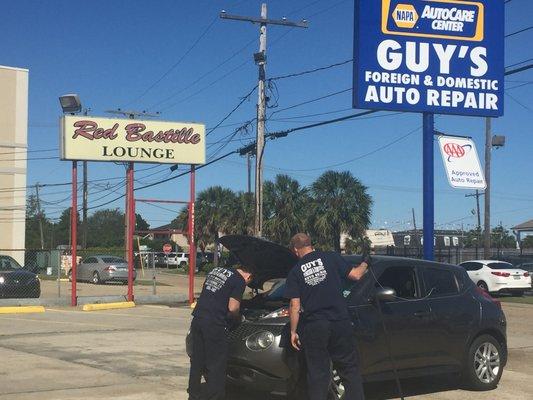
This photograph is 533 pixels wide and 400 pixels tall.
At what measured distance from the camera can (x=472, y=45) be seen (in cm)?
1332

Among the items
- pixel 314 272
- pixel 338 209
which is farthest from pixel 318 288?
pixel 338 209

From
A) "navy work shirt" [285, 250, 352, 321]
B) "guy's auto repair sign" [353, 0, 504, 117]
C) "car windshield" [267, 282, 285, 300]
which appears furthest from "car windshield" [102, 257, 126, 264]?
"navy work shirt" [285, 250, 352, 321]

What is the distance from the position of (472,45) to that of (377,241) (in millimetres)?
60396

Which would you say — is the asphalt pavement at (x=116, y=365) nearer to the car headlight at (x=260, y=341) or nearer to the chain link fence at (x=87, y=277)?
the car headlight at (x=260, y=341)

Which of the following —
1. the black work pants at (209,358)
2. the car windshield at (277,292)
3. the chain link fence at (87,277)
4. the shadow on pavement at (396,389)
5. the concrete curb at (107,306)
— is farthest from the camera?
the chain link fence at (87,277)

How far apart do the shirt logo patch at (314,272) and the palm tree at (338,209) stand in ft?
111

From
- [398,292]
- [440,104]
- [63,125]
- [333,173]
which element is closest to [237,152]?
[333,173]

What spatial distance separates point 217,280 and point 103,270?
29.2m

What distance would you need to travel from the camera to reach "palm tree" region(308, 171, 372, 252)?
133 ft

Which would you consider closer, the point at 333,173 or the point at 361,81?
the point at 361,81

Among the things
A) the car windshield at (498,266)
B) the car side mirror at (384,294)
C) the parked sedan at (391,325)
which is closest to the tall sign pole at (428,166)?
the parked sedan at (391,325)

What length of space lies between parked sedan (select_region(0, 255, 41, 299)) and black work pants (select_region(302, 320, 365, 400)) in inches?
692

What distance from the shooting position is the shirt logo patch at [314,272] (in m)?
6.27

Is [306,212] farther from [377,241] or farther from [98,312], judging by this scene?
[377,241]
